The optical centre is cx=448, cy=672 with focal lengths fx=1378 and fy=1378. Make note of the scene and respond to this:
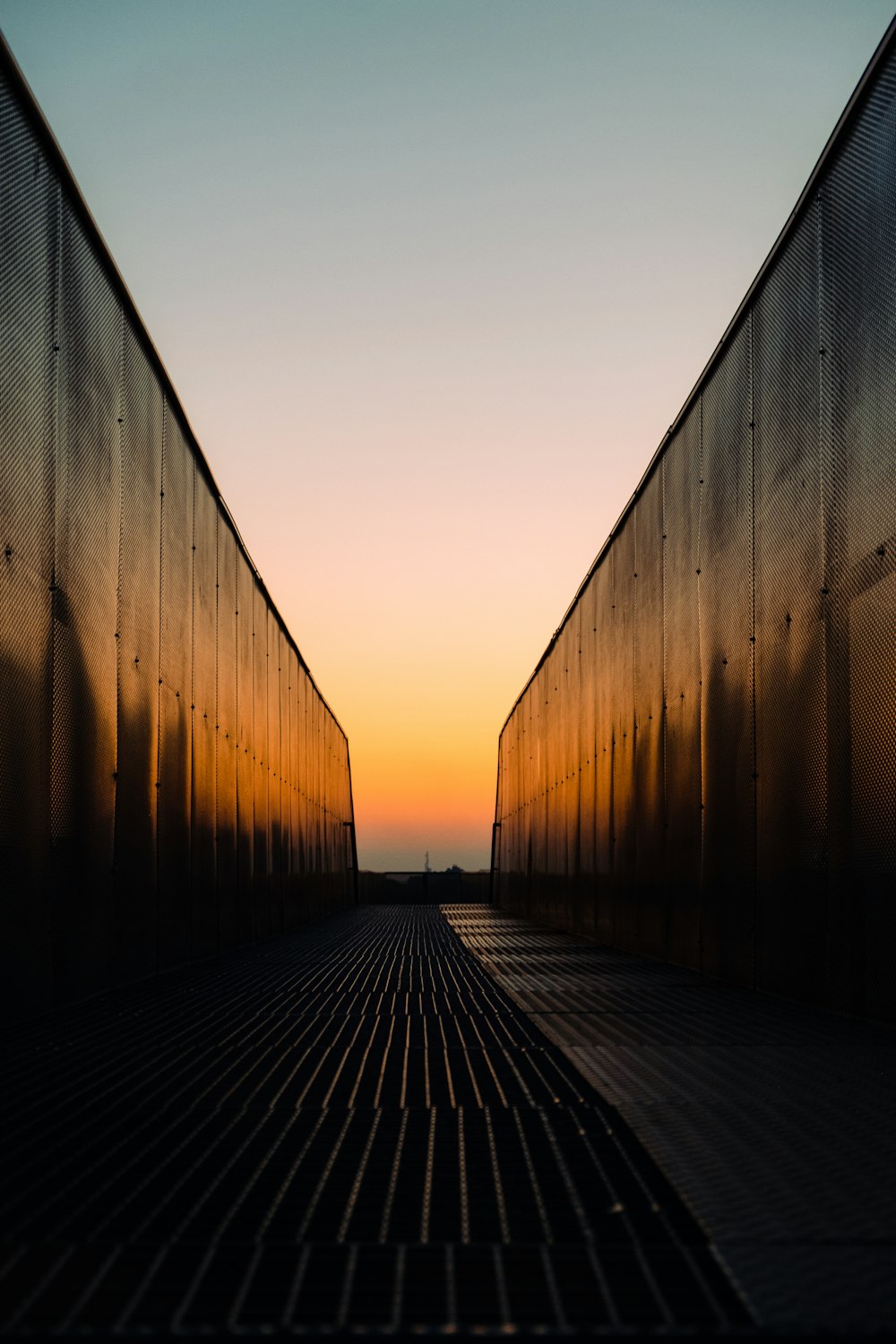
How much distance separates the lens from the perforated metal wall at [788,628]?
19.6ft

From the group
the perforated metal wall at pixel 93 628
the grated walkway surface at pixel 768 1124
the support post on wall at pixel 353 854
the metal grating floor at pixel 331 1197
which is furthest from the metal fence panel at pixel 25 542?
the support post on wall at pixel 353 854

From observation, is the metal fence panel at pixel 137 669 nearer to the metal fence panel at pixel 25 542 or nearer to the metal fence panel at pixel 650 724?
the metal fence panel at pixel 25 542

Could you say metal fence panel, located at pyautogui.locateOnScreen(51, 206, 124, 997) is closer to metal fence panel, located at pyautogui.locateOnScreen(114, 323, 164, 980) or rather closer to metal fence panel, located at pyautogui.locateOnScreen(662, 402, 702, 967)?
metal fence panel, located at pyautogui.locateOnScreen(114, 323, 164, 980)

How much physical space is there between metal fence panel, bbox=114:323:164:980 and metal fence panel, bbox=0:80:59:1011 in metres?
1.76

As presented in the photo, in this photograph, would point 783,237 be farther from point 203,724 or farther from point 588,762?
point 588,762

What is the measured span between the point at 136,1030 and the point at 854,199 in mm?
4937

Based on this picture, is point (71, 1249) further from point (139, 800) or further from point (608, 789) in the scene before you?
point (608, 789)

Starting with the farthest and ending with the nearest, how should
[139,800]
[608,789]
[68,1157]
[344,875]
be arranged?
[344,875], [608,789], [139,800], [68,1157]

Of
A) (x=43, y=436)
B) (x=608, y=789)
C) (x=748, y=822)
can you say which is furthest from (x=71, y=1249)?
(x=608, y=789)

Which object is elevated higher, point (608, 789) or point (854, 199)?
point (854, 199)

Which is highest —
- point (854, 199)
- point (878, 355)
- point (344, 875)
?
point (854, 199)

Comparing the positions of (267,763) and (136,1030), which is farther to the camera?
(267,763)

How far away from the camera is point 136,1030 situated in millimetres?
5949

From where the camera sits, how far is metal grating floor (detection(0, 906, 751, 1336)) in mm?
2281
